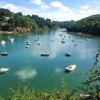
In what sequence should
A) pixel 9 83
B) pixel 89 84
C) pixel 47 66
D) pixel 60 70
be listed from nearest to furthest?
pixel 89 84, pixel 9 83, pixel 60 70, pixel 47 66

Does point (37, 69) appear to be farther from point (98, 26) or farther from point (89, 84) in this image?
point (98, 26)

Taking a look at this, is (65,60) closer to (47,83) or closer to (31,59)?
(31,59)

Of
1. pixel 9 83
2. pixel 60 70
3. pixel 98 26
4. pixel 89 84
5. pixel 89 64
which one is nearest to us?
pixel 89 84

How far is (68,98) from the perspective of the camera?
49.9 ft

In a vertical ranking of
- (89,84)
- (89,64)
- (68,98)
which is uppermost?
(89,84)

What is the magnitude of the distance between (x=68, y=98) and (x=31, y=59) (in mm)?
73047

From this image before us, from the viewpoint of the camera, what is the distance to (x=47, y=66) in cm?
7575

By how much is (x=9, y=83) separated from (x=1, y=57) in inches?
1417

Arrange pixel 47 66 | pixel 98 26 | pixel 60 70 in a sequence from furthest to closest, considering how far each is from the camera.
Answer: pixel 98 26, pixel 47 66, pixel 60 70

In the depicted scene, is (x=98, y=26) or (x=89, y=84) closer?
(x=89, y=84)

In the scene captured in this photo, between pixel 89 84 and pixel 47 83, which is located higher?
pixel 89 84

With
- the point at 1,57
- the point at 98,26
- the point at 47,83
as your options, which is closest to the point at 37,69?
the point at 47,83

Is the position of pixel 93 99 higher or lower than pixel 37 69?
higher

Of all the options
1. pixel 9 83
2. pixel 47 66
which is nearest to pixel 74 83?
pixel 9 83
